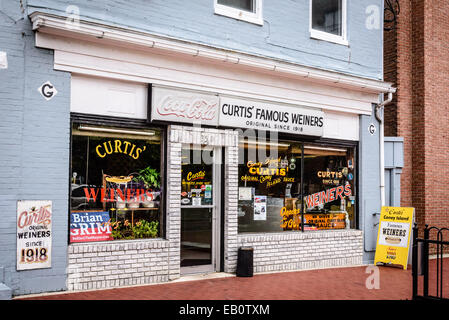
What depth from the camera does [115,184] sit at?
26.5 feet

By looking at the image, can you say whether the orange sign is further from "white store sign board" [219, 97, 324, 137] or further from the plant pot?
the plant pot

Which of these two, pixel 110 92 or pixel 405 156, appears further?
pixel 405 156

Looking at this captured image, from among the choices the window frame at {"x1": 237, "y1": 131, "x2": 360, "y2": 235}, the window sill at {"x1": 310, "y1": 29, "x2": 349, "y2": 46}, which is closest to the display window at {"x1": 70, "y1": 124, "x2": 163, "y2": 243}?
the window frame at {"x1": 237, "y1": 131, "x2": 360, "y2": 235}

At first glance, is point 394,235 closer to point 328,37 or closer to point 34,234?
point 328,37

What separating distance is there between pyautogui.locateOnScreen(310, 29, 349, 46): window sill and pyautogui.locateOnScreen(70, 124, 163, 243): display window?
4103 mm

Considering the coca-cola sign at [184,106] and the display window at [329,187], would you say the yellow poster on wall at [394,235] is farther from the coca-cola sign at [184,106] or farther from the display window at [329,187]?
the coca-cola sign at [184,106]

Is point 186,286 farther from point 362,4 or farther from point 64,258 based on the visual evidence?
point 362,4

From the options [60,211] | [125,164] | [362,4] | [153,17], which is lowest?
[60,211]

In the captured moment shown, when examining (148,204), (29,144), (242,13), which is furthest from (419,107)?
(29,144)

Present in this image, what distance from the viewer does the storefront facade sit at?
756 cm

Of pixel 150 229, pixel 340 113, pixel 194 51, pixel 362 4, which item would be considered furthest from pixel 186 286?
pixel 362 4

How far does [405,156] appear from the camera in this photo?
12.8m

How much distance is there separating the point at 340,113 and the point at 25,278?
713 centimetres

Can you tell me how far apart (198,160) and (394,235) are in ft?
15.4
